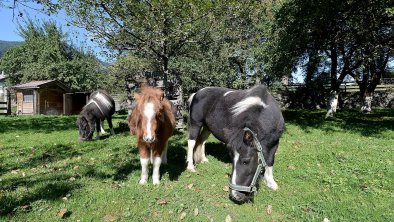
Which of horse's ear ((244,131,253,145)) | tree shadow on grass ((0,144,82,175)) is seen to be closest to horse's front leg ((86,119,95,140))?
tree shadow on grass ((0,144,82,175))

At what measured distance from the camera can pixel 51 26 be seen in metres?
40.7

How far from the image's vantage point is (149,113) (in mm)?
5379

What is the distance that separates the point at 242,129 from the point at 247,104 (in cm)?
102

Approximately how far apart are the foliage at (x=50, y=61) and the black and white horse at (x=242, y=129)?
2607cm

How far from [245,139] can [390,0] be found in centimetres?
1145

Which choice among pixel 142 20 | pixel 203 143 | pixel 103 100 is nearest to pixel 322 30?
pixel 142 20

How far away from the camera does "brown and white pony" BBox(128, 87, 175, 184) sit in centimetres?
534

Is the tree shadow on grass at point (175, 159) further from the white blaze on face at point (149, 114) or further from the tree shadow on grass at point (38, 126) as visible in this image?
the tree shadow on grass at point (38, 126)

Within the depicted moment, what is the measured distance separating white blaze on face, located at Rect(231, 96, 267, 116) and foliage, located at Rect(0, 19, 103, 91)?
27667 millimetres

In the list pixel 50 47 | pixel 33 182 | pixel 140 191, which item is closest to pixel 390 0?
pixel 140 191

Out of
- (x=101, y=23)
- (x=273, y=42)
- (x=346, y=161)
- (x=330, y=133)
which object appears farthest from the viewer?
(x=273, y=42)

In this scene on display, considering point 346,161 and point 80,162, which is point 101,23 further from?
point 346,161

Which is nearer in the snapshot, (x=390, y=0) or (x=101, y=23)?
(x=101, y=23)

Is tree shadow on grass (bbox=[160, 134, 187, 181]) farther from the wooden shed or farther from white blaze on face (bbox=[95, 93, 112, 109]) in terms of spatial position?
the wooden shed
